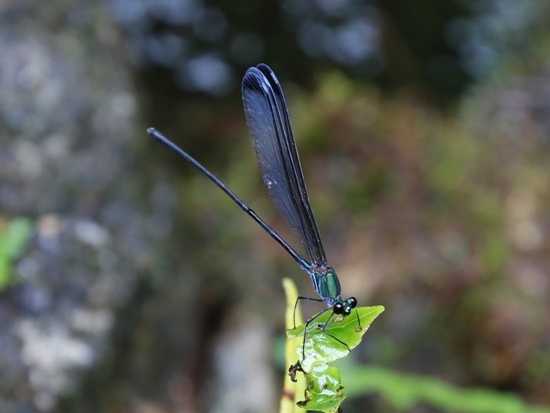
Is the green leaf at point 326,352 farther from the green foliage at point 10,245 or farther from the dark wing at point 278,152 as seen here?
the green foliage at point 10,245

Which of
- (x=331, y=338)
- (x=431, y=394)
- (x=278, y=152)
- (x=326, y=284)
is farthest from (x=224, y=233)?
(x=331, y=338)

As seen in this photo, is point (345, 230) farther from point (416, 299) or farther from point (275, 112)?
point (275, 112)

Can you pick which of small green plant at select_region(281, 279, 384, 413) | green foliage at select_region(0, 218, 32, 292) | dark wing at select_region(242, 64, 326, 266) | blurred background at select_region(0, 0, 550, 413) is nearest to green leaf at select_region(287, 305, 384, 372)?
small green plant at select_region(281, 279, 384, 413)

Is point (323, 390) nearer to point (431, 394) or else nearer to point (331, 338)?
point (331, 338)

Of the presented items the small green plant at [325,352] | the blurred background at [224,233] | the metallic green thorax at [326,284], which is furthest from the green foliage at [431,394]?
the small green plant at [325,352]

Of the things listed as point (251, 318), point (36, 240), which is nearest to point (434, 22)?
point (251, 318)

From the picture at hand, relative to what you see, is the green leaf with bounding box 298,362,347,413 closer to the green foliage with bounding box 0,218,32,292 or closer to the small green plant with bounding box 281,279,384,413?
the small green plant with bounding box 281,279,384,413
